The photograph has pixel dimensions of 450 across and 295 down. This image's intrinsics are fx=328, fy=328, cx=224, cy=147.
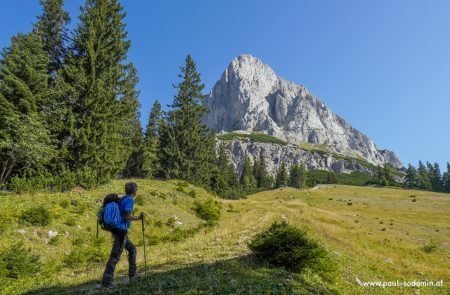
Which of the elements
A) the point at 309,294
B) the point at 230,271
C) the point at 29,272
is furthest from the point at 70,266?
the point at 309,294

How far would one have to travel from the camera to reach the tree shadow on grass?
27.7ft

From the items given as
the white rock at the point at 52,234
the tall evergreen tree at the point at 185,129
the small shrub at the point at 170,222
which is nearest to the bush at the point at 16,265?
the white rock at the point at 52,234

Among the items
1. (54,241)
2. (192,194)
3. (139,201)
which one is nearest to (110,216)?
(54,241)

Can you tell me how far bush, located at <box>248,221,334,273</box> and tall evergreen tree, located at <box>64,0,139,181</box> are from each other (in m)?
22.5

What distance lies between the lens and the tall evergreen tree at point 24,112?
25.6 metres

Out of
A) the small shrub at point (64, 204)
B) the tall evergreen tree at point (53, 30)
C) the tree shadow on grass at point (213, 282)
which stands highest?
the tall evergreen tree at point (53, 30)

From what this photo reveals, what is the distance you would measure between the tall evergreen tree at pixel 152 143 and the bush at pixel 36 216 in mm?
50494

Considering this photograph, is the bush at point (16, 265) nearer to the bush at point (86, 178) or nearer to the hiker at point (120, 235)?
the hiker at point (120, 235)

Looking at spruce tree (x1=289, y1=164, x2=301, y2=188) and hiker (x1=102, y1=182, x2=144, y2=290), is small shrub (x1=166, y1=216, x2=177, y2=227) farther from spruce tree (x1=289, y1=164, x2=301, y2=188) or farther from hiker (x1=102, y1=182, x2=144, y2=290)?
spruce tree (x1=289, y1=164, x2=301, y2=188)

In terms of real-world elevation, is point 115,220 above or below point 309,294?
above

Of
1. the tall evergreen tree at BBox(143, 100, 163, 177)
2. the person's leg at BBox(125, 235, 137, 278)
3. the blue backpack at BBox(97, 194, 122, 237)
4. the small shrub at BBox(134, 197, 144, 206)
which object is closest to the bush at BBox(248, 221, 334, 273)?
the person's leg at BBox(125, 235, 137, 278)

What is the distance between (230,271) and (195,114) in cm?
5068

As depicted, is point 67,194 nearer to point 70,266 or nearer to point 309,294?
point 70,266

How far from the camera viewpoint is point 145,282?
368 inches
